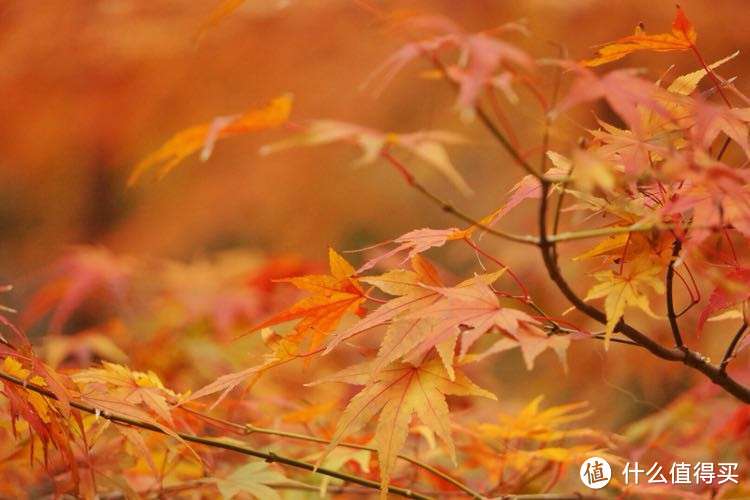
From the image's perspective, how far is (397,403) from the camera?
0.65 meters

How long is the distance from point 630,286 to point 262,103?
173 centimetres

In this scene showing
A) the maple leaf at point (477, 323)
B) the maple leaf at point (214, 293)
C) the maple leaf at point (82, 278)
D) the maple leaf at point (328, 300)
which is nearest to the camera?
the maple leaf at point (477, 323)

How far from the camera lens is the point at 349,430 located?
25.1 inches

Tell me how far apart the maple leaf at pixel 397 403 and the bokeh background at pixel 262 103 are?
1.12 m

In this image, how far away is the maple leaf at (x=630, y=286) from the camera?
0.60m

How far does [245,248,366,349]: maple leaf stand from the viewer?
69 cm

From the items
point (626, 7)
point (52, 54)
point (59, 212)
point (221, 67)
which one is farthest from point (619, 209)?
point (59, 212)

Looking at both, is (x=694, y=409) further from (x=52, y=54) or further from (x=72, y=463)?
(x=52, y=54)

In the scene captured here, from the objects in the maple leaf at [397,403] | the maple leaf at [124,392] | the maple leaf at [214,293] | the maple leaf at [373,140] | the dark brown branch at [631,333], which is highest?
the maple leaf at [373,140]

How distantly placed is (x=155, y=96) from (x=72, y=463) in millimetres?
1841

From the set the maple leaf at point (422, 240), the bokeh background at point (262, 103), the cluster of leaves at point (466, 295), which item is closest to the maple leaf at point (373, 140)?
the cluster of leaves at point (466, 295)

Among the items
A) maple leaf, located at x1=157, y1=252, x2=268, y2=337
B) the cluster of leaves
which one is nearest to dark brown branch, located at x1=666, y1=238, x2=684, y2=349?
the cluster of leaves

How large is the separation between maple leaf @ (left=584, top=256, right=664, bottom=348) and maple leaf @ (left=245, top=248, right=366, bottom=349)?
7.8 inches

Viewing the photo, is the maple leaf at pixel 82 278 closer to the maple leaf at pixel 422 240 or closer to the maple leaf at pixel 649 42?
the maple leaf at pixel 422 240
